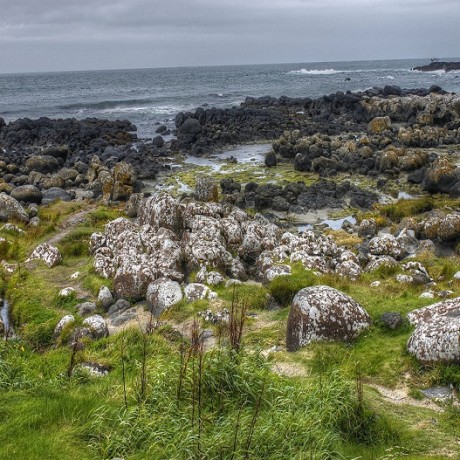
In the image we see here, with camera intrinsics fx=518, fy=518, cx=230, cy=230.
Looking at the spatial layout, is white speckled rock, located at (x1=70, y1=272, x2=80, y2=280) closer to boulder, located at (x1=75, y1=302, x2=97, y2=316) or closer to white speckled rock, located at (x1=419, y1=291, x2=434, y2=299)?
boulder, located at (x1=75, y1=302, x2=97, y2=316)

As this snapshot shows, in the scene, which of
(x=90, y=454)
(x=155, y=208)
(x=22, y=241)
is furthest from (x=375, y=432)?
(x=22, y=241)

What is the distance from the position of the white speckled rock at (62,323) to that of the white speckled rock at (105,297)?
131 centimetres

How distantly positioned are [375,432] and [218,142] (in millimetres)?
41320

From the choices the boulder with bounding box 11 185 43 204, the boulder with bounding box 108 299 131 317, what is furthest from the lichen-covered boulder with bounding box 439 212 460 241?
the boulder with bounding box 11 185 43 204

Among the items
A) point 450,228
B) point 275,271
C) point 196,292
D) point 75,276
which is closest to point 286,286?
point 275,271

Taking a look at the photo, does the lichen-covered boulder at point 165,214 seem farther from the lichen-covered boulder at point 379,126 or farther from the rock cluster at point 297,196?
the lichen-covered boulder at point 379,126

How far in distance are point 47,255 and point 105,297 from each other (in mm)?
3980

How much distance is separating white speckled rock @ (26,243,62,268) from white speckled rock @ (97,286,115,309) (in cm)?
332

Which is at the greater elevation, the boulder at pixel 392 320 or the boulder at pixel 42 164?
the boulder at pixel 42 164

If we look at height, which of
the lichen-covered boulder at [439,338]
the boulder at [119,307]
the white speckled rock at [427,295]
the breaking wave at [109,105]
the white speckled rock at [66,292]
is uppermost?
the breaking wave at [109,105]

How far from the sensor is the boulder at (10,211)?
21314mm

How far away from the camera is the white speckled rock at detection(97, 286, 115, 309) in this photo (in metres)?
13.5

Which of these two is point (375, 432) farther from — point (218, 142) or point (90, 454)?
point (218, 142)

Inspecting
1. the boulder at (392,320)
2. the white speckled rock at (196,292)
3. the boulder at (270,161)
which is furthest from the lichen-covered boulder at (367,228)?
the boulder at (270,161)
